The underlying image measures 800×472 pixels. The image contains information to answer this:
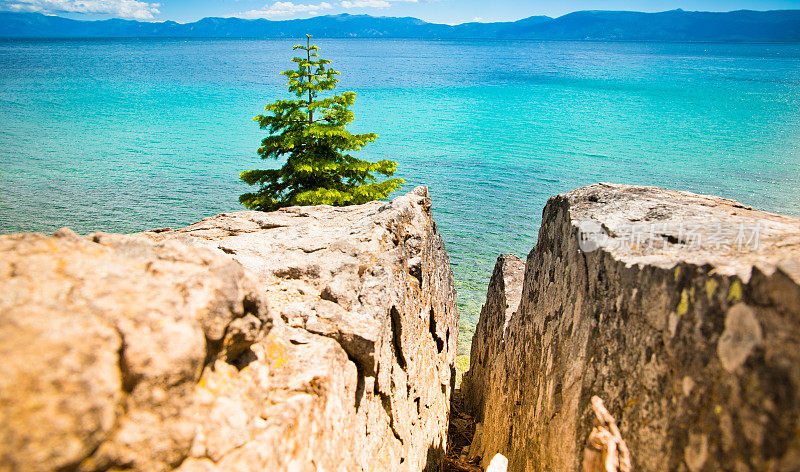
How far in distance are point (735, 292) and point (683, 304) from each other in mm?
621

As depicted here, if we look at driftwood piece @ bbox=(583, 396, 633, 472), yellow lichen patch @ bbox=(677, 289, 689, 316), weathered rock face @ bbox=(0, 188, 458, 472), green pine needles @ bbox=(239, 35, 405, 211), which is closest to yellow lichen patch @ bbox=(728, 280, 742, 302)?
yellow lichen patch @ bbox=(677, 289, 689, 316)

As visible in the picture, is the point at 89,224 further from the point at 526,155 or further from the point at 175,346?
the point at 526,155

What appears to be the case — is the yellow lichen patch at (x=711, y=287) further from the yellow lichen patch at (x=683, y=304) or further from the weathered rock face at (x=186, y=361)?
the weathered rock face at (x=186, y=361)

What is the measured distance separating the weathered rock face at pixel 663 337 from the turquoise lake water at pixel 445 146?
13.3 metres

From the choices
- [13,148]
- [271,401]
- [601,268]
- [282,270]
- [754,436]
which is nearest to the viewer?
[754,436]

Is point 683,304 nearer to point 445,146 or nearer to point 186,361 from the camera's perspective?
point 186,361

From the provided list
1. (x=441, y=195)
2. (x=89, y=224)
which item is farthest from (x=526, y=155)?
(x=89, y=224)

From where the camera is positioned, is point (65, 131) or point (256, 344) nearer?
point (256, 344)

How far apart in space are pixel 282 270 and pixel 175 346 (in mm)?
3845

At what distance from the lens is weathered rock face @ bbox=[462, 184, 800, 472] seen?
9.94 feet

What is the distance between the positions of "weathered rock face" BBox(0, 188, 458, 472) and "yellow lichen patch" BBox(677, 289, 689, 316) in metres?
2.95

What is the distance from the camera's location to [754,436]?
9.86 ft

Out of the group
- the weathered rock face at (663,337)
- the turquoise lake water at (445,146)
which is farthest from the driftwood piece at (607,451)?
the turquoise lake water at (445,146)

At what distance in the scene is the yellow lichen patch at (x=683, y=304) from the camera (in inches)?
156
